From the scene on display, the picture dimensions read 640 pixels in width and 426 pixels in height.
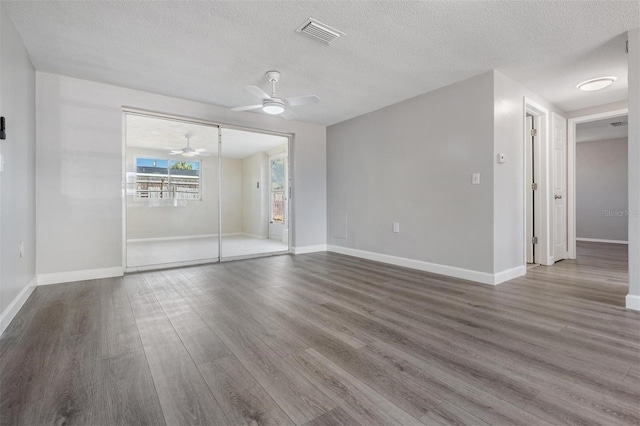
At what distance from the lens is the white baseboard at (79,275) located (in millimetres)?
3473

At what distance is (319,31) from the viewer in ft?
8.52

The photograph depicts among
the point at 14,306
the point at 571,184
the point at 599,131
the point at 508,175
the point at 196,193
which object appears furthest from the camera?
the point at 599,131

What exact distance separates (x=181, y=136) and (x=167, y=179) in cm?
79

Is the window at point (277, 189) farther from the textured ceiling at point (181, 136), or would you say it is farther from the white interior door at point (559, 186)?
the white interior door at point (559, 186)

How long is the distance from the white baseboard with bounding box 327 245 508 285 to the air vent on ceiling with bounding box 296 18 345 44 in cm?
298

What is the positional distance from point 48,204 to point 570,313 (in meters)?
5.46

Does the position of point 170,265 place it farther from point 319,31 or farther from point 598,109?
point 598,109

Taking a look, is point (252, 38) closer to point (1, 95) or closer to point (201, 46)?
point (201, 46)

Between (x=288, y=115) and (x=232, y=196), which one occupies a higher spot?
(x=288, y=115)

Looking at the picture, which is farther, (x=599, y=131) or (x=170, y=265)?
(x=599, y=131)

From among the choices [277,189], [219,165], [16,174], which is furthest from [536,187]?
[16,174]

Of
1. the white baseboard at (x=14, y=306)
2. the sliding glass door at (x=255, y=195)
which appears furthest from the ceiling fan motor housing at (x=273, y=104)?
the white baseboard at (x=14, y=306)

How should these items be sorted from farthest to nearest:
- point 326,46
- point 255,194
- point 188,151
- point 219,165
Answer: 1. point 255,194
2. point 188,151
3. point 219,165
4. point 326,46

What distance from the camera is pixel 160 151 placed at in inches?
189
